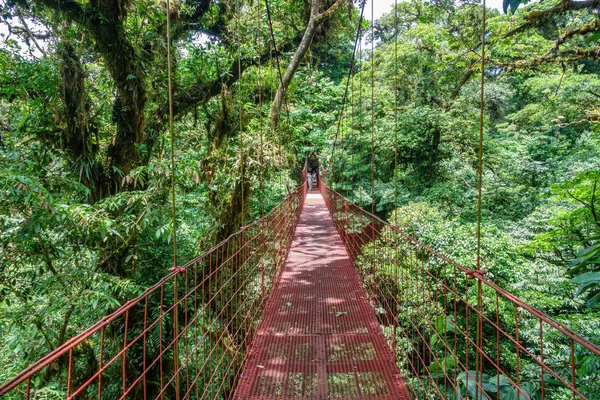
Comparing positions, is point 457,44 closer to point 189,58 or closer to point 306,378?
point 189,58

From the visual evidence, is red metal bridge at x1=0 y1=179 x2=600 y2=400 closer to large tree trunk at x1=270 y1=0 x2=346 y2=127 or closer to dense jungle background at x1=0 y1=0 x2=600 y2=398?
dense jungle background at x1=0 y1=0 x2=600 y2=398

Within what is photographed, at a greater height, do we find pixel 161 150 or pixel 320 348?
pixel 161 150

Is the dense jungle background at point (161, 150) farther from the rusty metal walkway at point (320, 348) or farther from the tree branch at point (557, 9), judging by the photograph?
the rusty metal walkway at point (320, 348)

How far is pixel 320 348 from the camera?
1846mm

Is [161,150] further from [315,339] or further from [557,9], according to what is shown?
[557,9]

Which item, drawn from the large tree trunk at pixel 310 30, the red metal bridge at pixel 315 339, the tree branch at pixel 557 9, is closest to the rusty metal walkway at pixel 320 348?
the red metal bridge at pixel 315 339

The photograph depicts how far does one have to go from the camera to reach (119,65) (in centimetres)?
311

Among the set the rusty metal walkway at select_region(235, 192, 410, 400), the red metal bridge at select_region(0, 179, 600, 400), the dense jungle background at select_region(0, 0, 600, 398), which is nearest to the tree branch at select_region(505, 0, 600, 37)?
the dense jungle background at select_region(0, 0, 600, 398)

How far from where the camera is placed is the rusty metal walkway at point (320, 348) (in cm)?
148

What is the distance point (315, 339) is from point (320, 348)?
Result: 0.34 ft

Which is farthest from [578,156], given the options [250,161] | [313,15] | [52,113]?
[52,113]

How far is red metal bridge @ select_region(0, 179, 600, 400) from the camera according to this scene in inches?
35.8

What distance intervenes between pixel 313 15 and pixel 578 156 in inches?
280

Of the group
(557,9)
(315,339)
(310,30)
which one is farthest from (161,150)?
(557,9)
